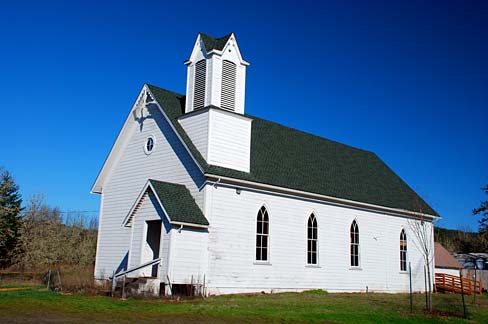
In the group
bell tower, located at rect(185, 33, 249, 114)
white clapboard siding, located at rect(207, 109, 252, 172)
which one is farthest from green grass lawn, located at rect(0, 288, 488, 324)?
bell tower, located at rect(185, 33, 249, 114)

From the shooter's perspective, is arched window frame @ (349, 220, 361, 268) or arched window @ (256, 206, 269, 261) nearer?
arched window @ (256, 206, 269, 261)

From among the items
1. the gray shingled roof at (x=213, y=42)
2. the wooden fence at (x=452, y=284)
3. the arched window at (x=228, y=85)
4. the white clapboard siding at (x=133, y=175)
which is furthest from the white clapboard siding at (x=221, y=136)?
the wooden fence at (x=452, y=284)

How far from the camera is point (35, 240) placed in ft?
126

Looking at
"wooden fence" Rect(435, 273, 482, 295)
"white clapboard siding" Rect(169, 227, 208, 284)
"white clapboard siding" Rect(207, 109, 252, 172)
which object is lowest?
"wooden fence" Rect(435, 273, 482, 295)

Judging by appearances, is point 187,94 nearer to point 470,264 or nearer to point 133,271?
point 133,271

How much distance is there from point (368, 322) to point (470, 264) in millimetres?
45932

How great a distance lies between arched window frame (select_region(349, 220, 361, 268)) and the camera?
1204 inches

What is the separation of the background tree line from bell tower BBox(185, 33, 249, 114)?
60.0ft

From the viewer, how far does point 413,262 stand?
35.1 metres

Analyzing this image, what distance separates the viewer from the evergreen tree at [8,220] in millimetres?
39250

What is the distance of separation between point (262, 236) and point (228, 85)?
7.76 meters

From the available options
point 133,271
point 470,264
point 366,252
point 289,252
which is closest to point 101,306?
point 133,271

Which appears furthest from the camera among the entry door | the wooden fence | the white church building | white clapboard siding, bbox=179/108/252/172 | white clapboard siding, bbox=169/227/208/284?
the wooden fence

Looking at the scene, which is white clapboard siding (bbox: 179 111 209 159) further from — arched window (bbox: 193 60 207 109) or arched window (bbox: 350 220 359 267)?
arched window (bbox: 350 220 359 267)
